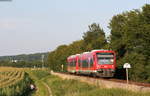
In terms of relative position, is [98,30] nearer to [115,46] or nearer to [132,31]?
[115,46]

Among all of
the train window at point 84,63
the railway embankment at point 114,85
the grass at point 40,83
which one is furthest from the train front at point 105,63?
the grass at point 40,83

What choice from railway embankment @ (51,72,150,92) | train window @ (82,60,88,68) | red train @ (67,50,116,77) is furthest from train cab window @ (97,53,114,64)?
train window @ (82,60,88,68)

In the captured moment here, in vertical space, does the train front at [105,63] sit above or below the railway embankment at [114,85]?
above

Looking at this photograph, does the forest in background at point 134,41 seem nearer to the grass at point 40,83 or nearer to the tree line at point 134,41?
the tree line at point 134,41

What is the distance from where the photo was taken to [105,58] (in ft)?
136

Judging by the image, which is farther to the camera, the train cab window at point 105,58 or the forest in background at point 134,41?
the forest in background at point 134,41

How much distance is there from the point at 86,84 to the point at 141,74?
7.97 m

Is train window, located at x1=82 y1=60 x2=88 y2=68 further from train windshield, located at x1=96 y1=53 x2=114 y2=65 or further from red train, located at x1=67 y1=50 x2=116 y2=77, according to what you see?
train windshield, located at x1=96 y1=53 x2=114 y2=65

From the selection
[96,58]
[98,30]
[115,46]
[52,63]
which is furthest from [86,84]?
[52,63]

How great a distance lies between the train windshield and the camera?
41.1 m

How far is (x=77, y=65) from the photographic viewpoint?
5469 cm

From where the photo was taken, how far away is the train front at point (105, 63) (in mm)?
40594

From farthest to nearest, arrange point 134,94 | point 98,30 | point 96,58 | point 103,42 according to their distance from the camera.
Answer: point 98,30 → point 103,42 → point 96,58 → point 134,94

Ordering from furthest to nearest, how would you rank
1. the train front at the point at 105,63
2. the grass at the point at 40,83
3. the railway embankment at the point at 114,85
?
the grass at the point at 40,83 → the train front at the point at 105,63 → the railway embankment at the point at 114,85
